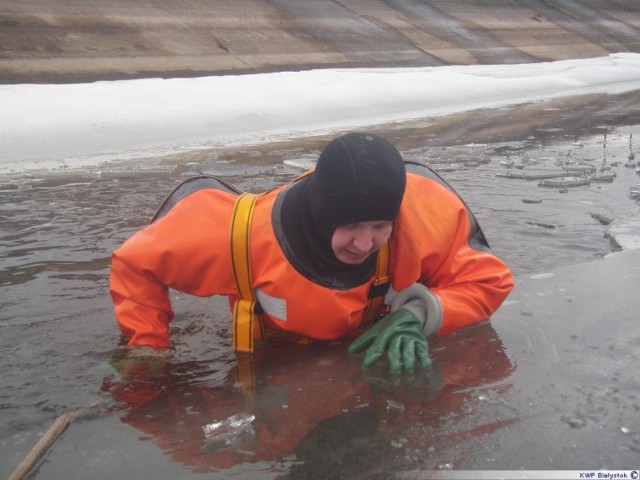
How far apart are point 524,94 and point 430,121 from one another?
208 inches

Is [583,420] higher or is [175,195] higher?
[175,195]

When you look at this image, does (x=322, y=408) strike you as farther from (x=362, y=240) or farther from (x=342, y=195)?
(x=342, y=195)

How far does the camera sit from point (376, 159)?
8.16 ft

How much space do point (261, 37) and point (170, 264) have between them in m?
12.3

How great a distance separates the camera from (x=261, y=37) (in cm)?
1444

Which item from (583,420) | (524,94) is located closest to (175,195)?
(583,420)

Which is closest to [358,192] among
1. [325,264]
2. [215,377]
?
[325,264]

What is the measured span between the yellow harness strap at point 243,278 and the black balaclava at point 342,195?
6.7 inches

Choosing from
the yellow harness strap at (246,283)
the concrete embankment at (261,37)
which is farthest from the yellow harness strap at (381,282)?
the concrete embankment at (261,37)

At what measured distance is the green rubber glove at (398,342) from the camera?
257 cm

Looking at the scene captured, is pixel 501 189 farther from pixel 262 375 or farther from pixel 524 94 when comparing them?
pixel 524 94

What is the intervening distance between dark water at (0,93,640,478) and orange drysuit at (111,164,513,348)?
0.18 meters

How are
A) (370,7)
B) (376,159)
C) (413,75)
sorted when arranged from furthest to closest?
(370,7), (413,75), (376,159)

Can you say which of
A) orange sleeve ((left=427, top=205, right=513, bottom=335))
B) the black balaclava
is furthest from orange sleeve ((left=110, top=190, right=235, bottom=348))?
orange sleeve ((left=427, top=205, right=513, bottom=335))
